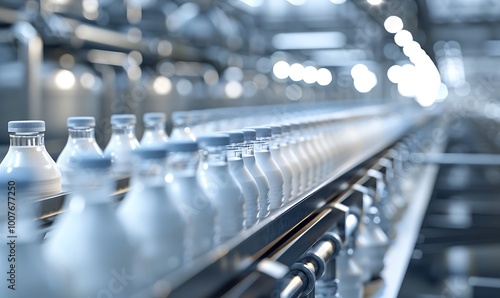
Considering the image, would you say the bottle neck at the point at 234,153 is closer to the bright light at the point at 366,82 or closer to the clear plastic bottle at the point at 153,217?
the clear plastic bottle at the point at 153,217

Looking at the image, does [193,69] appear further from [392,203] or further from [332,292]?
[332,292]

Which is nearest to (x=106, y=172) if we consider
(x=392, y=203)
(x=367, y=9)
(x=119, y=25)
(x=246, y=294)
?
(x=246, y=294)

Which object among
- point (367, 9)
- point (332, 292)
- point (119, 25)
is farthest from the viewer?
point (119, 25)

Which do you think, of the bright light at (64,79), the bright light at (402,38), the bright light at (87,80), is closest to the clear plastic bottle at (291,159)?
the bright light at (64,79)

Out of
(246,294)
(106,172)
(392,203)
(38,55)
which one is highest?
(38,55)

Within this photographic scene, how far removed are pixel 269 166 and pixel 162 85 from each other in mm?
4250

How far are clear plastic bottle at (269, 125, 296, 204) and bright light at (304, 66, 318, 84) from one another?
9120 millimetres

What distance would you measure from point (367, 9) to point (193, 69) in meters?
3.12

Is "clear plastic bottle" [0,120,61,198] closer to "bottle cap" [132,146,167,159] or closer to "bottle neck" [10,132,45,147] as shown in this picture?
"bottle neck" [10,132,45,147]

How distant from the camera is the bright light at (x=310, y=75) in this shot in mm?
10262

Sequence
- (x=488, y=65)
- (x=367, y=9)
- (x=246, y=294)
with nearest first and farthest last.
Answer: (x=246, y=294) < (x=367, y=9) < (x=488, y=65)

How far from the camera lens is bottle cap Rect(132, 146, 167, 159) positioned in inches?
25.0

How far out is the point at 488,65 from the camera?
2056 centimetres

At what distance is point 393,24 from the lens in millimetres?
4637
